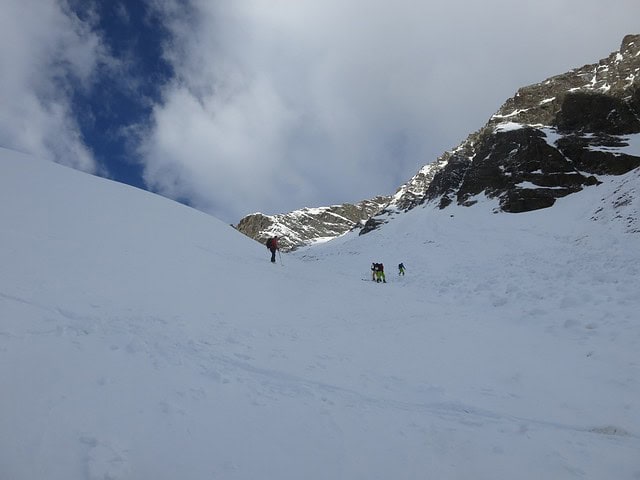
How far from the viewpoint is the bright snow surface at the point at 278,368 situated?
4.39 metres

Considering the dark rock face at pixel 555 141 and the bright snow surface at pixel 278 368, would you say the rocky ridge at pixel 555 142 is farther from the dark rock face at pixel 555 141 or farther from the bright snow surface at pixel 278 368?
the bright snow surface at pixel 278 368

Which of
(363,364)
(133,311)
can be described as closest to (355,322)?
(363,364)

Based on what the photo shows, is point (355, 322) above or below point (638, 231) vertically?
below

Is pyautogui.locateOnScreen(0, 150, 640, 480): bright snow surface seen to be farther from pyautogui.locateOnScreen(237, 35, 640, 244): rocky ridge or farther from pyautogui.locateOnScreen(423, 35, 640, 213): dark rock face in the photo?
pyautogui.locateOnScreen(237, 35, 640, 244): rocky ridge

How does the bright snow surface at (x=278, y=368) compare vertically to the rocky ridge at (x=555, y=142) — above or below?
below

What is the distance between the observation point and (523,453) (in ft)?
15.9

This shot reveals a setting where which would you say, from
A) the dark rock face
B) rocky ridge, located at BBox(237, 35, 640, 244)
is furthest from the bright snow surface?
rocky ridge, located at BBox(237, 35, 640, 244)

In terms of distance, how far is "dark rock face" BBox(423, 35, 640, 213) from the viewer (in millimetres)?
50753

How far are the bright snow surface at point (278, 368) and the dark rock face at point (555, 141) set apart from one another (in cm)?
4318

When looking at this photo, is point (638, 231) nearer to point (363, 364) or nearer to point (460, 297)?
point (460, 297)

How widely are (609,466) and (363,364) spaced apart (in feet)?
14.6

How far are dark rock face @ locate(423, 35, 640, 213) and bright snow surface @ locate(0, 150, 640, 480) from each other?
43180mm

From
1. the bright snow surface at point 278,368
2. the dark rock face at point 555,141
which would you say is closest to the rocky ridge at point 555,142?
the dark rock face at point 555,141

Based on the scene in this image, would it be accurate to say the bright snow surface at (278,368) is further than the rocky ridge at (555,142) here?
→ No
